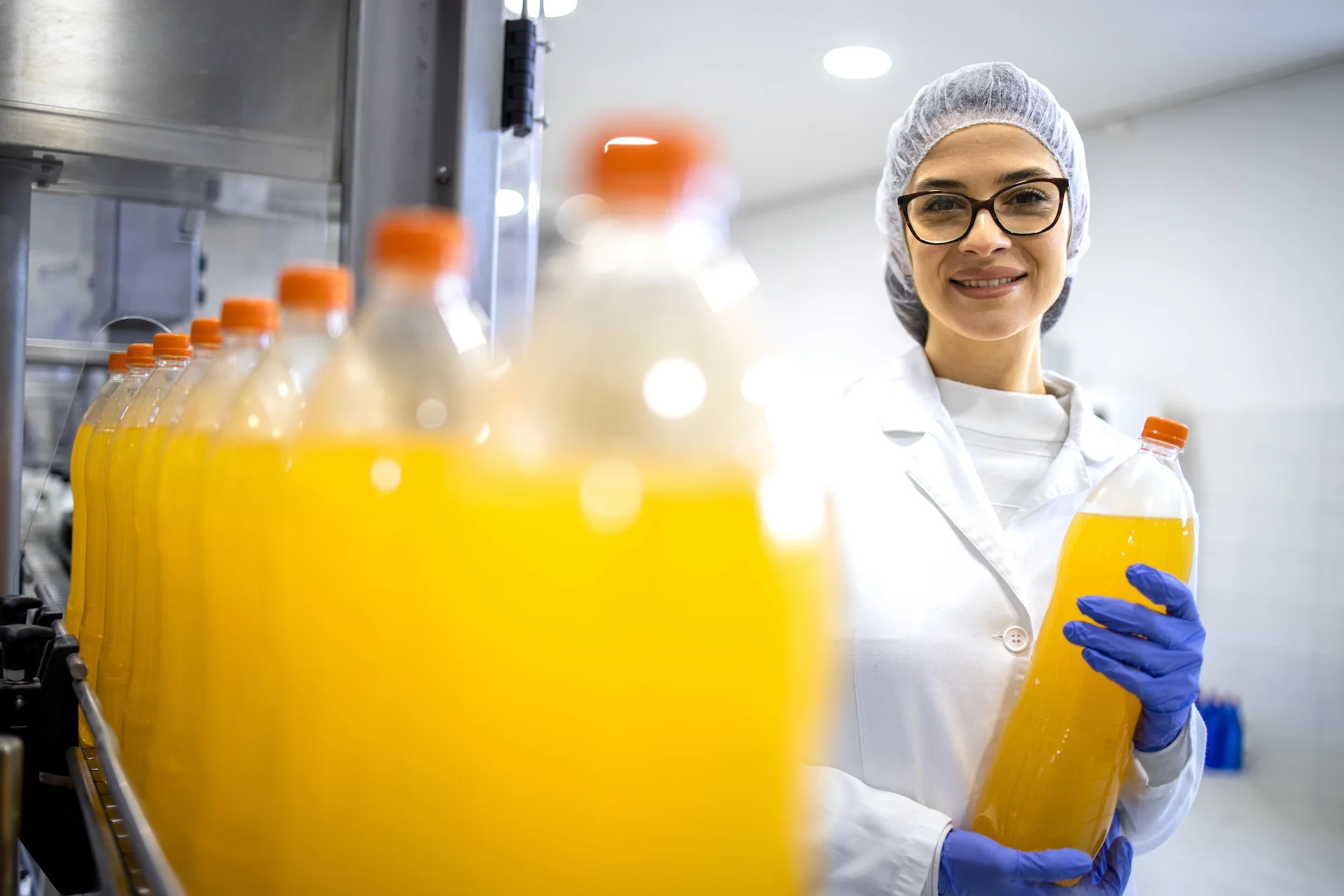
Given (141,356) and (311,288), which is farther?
(141,356)

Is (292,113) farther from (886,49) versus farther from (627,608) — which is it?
(886,49)

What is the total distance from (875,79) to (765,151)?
1.02m

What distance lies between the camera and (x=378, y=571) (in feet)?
1.08

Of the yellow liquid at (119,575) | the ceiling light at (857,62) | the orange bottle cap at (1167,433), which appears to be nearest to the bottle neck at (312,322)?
the yellow liquid at (119,575)

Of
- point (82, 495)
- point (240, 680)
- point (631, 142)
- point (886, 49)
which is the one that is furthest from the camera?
point (886, 49)

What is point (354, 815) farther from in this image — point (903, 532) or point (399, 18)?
point (903, 532)

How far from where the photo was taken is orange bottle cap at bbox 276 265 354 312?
396mm

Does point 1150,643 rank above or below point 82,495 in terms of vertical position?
below

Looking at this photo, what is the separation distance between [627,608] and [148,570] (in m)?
0.34

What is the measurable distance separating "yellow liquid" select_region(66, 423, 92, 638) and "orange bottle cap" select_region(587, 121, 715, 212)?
587 mm

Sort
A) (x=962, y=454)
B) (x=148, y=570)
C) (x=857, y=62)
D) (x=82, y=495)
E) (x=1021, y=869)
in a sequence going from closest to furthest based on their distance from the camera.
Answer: (x=148, y=570) < (x=82, y=495) < (x=1021, y=869) < (x=962, y=454) < (x=857, y=62)

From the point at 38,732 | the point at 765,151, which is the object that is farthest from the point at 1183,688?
the point at 765,151

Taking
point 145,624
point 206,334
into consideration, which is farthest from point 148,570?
point 206,334

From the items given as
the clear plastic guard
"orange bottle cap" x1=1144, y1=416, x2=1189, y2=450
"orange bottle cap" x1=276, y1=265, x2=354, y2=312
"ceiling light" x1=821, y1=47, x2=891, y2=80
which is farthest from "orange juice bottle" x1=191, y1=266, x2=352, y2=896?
"ceiling light" x1=821, y1=47, x2=891, y2=80
